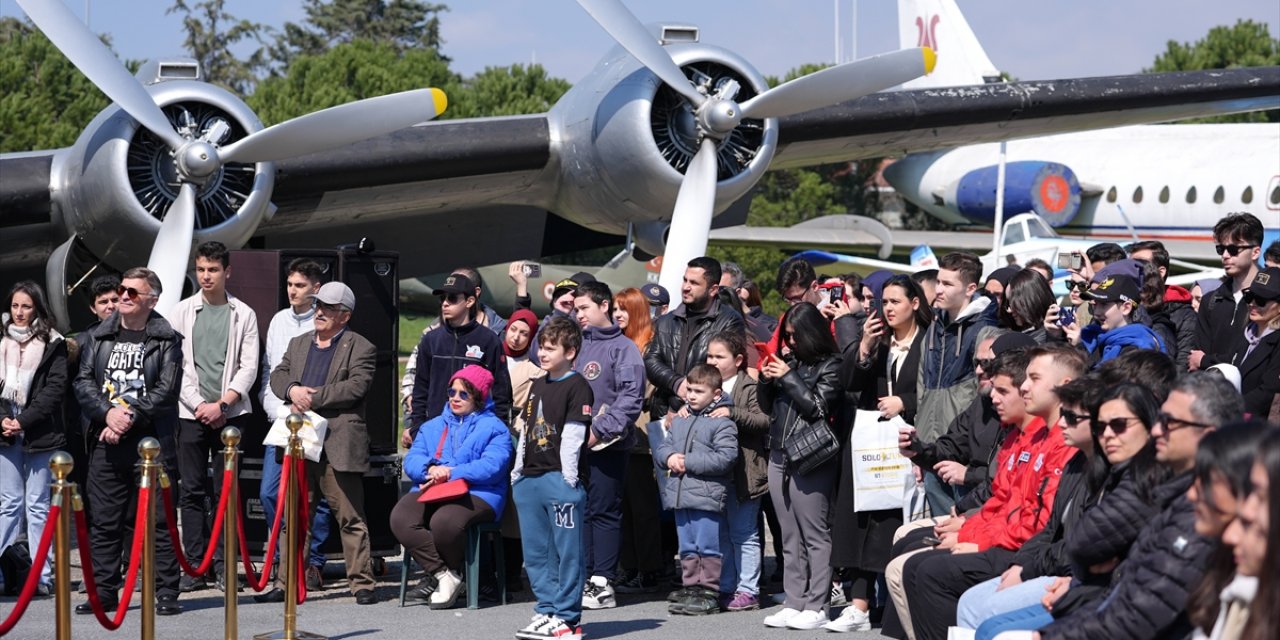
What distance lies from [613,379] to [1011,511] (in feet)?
9.40

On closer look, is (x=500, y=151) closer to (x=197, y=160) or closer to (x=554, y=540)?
(x=197, y=160)

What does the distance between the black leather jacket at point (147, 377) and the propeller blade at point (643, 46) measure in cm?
527

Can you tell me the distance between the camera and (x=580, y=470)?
7426 mm

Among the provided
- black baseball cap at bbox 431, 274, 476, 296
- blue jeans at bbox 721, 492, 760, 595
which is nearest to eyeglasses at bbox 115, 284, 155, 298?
black baseball cap at bbox 431, 274, 476, 296

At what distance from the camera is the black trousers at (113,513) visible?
7.57m

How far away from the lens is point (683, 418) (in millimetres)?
7797

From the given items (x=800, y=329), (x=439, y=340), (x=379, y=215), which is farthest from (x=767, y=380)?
(x=379, y=215)

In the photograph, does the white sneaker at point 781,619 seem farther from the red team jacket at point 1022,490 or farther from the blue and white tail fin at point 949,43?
the blue and white tail fin at point 949,43

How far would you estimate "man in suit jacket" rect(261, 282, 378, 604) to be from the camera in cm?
808

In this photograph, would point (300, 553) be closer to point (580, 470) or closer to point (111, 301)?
point (580, 470)

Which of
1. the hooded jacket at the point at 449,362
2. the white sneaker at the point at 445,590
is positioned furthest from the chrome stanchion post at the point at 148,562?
the hooded jacket at the point at 449,362

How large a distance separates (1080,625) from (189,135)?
834 centimetres

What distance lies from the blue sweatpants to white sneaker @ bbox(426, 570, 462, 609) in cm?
95

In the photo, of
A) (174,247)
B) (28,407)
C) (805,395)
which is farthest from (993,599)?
(174,247)
